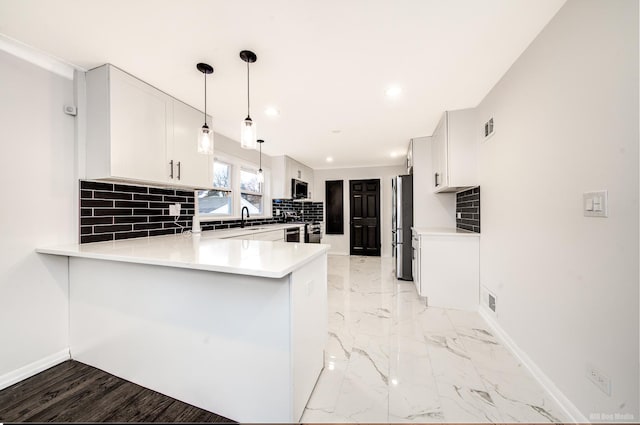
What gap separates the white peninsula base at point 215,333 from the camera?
119 cm

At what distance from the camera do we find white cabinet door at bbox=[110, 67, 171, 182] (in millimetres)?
1812

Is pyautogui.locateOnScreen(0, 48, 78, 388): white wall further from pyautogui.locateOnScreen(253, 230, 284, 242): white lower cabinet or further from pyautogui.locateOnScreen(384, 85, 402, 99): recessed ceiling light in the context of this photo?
pyautogui.locateOnScreen(384, 85, 402, 99): recessed ceiling light

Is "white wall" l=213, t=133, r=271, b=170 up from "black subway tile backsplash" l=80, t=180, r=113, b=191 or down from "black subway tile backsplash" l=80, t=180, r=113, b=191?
up

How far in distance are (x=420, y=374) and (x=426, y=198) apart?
251 cm

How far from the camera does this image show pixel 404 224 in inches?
145

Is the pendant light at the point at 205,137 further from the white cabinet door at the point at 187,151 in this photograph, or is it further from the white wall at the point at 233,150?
the white wall at the point at 233,150

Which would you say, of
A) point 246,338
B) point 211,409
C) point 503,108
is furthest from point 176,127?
point 503,108

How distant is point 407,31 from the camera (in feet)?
4.85

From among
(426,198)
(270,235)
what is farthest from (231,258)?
(426,198)

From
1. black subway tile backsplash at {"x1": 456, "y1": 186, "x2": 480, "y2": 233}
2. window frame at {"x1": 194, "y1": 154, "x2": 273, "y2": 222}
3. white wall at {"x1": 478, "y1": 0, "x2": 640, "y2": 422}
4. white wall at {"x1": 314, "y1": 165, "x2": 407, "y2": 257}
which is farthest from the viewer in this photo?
white wall at {"x1": 314, "y1": 165, "x2": 407, "y2": 257}

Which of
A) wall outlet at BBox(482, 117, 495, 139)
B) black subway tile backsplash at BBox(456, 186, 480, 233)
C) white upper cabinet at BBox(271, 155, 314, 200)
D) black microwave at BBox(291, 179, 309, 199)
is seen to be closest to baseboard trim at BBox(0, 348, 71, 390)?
white upper cabinet at BBox(271, 155, 314, 200)

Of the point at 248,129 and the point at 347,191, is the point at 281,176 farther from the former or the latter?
the point at 248,129

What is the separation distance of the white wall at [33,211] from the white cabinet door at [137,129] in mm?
394

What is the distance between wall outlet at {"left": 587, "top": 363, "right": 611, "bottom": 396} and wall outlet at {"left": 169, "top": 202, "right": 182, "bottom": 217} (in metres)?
3.36
